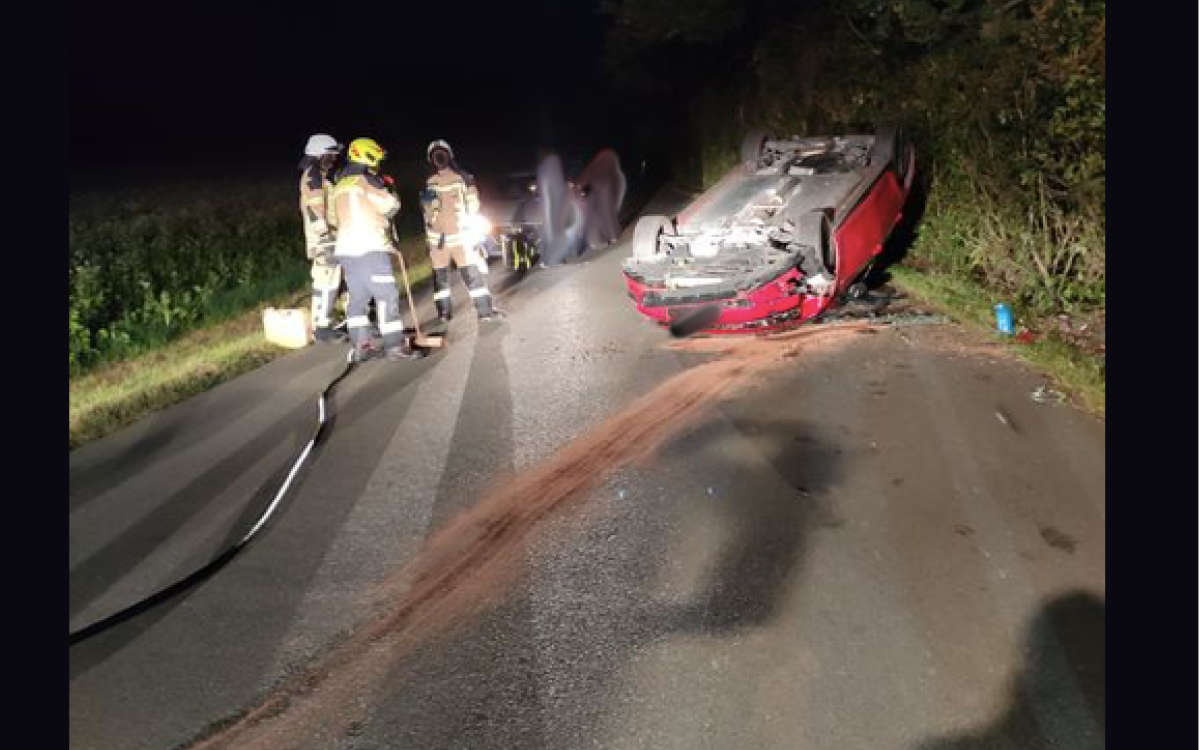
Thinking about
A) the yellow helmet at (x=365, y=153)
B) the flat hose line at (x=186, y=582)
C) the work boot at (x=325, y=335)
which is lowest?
the flat hose line at (x=186, y=582)

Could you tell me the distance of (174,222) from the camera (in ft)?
53.2

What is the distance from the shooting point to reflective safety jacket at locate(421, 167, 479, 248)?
8977 millimetres

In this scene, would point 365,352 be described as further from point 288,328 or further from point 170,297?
point 170,297

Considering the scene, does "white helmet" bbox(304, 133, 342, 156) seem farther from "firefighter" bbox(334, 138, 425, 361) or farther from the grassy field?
the grassy field

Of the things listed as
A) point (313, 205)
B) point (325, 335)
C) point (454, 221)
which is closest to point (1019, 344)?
point (454, 221)

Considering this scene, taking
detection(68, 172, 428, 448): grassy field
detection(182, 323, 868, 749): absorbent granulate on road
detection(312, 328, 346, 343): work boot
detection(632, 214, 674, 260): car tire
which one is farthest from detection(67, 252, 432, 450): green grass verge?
detection(632, 214, 674, 260): car tire

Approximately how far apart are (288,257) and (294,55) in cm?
6185

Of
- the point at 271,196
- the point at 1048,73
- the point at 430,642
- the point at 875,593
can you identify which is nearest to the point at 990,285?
the point at 1048,73

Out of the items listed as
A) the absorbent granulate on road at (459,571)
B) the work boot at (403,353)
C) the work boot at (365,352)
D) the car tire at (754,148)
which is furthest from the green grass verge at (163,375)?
the car tire at (754,148)

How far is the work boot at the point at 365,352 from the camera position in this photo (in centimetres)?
791

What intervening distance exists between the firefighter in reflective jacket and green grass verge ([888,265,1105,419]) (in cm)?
460

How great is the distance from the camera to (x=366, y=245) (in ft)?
25.2

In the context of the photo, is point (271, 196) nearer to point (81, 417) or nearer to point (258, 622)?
point (81, 417)

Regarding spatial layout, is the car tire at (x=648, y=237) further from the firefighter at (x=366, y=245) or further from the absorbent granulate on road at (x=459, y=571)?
the firefighter at (x=366, y=245)
